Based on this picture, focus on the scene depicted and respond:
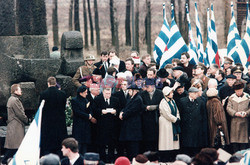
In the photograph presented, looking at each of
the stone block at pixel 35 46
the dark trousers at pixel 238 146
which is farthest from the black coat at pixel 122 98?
the stone block at pixel 35 46

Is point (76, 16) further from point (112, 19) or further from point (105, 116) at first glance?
point (105, 116)

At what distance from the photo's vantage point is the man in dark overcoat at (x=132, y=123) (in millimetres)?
13242

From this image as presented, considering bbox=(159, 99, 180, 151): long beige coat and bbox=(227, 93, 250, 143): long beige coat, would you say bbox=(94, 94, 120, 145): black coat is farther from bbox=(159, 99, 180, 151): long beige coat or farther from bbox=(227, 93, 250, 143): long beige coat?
bbox=(227, 93, 250, 143): long beige coat

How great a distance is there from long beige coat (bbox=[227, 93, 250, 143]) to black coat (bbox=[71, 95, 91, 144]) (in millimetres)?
2814

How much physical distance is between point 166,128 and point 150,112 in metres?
0.44

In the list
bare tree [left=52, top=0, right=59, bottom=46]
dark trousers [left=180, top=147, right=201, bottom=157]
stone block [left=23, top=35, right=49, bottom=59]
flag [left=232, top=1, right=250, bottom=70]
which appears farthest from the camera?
bare tree [left=52, top=0, right=59, bottom=46]

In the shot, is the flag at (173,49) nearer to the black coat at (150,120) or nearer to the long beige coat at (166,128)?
the black coat at (150,120)

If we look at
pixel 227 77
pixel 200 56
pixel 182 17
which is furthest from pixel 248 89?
pixel 182 17

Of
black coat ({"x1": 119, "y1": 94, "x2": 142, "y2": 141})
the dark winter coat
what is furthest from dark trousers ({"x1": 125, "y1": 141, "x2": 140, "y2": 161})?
the dark winter coat

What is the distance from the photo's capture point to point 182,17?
2903 cm

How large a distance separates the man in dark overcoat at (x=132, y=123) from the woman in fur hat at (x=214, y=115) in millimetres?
1420

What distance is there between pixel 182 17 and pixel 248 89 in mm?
14841

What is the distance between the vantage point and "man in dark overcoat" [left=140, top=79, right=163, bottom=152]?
13469 millimetres

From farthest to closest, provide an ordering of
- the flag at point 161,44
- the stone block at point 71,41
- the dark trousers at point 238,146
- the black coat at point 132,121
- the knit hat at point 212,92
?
the flag at point 161,44, the stone block at point 71,41, the dark trousers at point 238,146, the knit hat at point 212,92, the black coat at point 132,121
